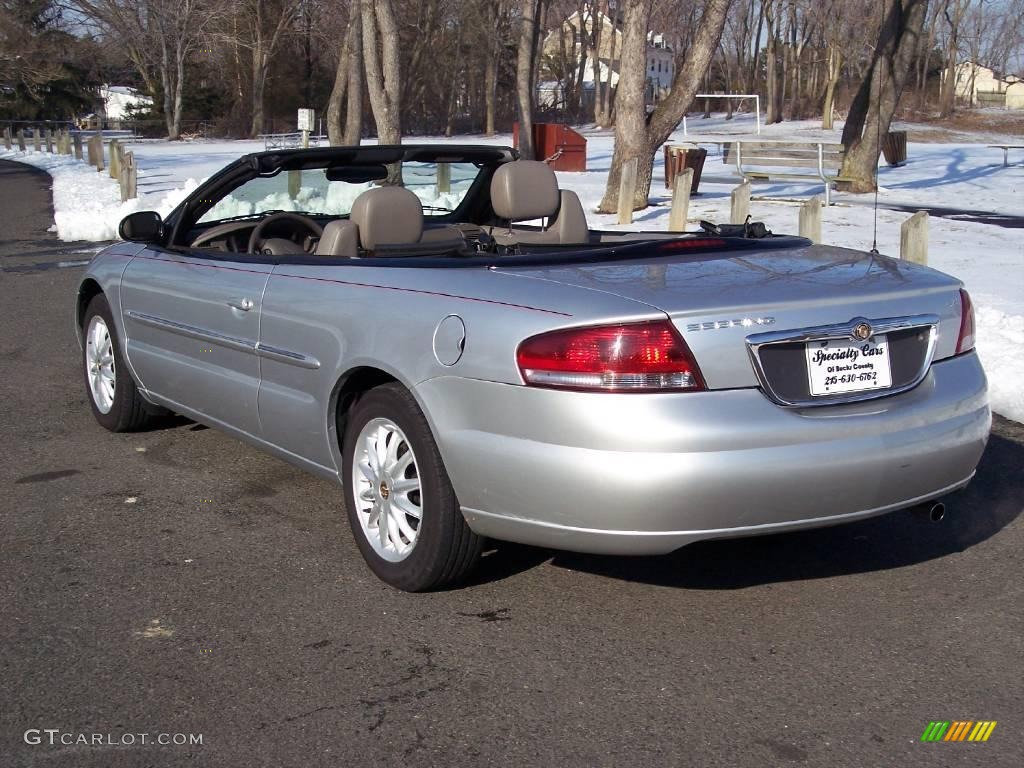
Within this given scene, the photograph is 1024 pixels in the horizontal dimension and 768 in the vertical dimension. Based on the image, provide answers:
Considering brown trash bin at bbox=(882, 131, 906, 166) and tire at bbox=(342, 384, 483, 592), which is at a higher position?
brown trash bin at bbox=(882, 131, 906, 166)

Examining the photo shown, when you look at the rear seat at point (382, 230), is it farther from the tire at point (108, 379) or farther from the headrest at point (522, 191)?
the tire at point (108, 379)

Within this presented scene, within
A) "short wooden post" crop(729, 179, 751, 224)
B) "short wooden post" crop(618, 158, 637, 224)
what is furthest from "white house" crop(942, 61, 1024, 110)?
"short wooden post" crop(729, 179, 751, 224)

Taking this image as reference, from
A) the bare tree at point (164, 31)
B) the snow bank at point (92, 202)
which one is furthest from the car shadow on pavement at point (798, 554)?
the bare tree at point (164, 31)

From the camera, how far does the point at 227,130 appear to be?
7144 centimetres

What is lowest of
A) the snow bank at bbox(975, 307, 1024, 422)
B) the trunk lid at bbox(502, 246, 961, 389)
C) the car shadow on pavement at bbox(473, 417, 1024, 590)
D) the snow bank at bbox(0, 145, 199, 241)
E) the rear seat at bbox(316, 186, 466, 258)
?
the car shadow on pavement at bbox(473, 417, 1024, 590)

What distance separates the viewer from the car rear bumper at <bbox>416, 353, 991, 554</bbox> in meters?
3.58

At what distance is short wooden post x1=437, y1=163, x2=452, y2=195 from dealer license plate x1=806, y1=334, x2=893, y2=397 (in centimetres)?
279

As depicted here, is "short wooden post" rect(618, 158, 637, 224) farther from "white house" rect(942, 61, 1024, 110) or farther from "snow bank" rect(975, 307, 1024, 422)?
"white house" rect(942, 61, 1024, 110)

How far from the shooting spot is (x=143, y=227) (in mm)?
5930

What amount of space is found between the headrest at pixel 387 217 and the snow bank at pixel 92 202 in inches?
482

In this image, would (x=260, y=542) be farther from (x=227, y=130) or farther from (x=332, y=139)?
(x=227, y=130)

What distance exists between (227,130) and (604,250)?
231ft

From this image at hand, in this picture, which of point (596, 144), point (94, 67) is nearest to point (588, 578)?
point (596, 144)

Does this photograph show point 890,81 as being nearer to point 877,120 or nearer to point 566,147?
point 877,120
